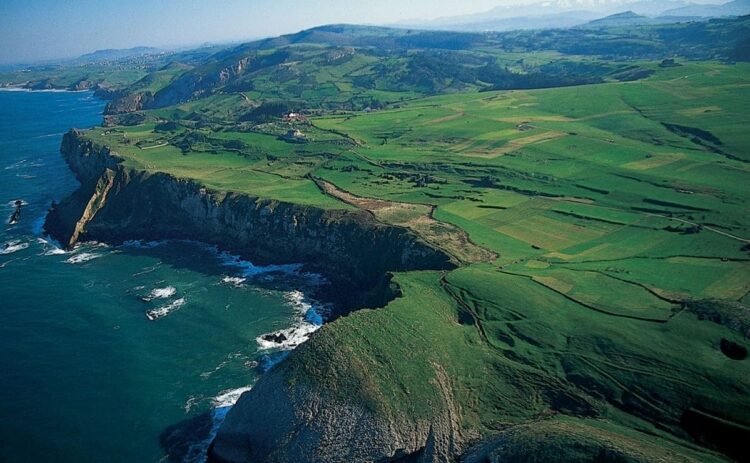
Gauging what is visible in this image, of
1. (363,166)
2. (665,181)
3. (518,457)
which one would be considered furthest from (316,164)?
(518,457)

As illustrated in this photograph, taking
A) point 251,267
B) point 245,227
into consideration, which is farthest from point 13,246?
point 251,267

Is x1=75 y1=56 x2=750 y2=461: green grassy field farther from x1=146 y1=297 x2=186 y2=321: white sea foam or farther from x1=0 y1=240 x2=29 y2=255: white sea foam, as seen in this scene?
x1=0 y1=240 x2=29 y2=255: white sea foam

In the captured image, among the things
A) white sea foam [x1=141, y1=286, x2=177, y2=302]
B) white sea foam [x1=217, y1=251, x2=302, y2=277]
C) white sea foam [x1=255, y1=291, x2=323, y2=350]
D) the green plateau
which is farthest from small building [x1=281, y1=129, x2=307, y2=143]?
white sea foam [x1=255, y1=291, x2=323, y2=350]

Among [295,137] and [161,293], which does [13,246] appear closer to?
[161,293]

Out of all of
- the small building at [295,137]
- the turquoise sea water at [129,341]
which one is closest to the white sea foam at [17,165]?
the turquoise sea water at [129,341]

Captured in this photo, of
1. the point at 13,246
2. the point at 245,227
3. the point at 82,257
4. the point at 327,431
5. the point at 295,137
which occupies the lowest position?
the point at 82,257

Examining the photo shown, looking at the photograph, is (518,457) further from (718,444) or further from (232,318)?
(232,318)

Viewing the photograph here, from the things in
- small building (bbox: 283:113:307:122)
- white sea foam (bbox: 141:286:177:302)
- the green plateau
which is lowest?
white sea foam (bbox: 141:286:177:302)
